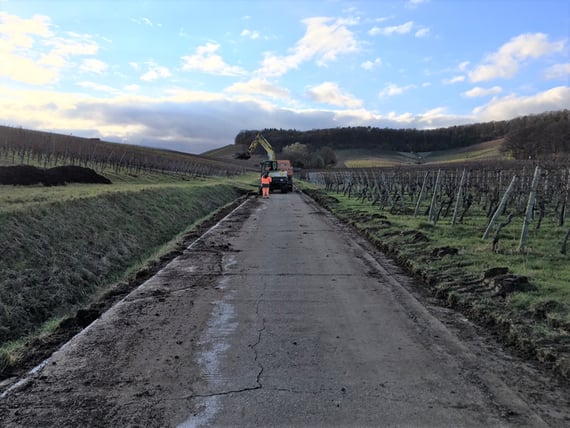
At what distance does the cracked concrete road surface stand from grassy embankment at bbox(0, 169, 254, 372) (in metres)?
1.18

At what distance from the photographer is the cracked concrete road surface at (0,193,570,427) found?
3.60 m

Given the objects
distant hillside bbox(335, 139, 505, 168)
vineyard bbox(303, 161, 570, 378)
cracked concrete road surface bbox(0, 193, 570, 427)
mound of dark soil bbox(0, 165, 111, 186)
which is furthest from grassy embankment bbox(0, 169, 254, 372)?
distant hillside bbox(335, 139, 505, 168)

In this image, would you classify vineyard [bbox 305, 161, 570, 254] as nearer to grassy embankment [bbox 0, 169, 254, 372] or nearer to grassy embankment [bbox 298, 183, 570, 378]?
grassy embankment [bbox 298, 183, 570, 378]

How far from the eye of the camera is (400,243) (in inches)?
477

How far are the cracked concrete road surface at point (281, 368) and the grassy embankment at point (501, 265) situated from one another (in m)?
0.43

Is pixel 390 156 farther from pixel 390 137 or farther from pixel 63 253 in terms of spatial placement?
pixel 63 253

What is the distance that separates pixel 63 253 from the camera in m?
9.85

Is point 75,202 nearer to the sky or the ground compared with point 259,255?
nearer to the sky

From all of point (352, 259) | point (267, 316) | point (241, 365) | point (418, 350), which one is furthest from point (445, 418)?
point (352, 259)

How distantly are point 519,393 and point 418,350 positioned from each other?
1.15 m

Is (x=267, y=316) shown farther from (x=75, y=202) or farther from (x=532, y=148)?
(x=532, y=148)

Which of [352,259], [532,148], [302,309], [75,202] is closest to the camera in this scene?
[302,309]

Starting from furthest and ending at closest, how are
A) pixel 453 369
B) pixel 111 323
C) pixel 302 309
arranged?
1. pixel 302 309
2. pixel 111 323
3. pixel 453 369

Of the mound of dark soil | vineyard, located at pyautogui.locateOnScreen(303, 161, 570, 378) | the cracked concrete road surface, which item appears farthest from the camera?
the mound of dark soil
